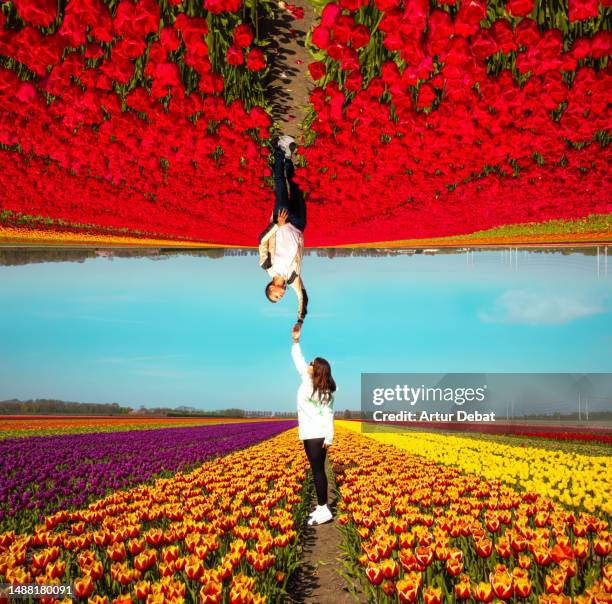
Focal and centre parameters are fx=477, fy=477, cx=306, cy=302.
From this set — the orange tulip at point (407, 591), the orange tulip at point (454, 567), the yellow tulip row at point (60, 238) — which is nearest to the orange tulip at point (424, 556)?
the orange tulip at point (454, 567)

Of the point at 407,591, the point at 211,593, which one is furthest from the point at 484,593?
the point at 211,593

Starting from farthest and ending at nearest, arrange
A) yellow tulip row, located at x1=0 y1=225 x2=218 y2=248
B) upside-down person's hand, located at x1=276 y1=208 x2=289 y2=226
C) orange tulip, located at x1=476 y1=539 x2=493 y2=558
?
yellow tulip row, located at x1=0 y1=225 x2=218 y2=248, upside-down person's hand, located at x1=276 y1=208 x2=289 y2=226, orange tulip, located at x1=476 y1=539 x2=493 y2=558

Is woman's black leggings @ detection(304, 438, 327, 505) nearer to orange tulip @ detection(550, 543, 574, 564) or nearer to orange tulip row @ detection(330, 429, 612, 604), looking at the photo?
orange tulip row @ detection(330, 429, 612, 604)

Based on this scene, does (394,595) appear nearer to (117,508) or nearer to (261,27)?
(117,508)

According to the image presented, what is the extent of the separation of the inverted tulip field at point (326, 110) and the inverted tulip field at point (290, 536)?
374 cm

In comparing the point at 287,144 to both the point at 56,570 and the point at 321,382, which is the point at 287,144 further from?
the point at 56,570

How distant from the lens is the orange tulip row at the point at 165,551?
2676 mm

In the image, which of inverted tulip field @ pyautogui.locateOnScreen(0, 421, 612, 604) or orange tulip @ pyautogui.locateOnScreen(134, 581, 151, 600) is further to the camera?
inverted tulip field @ pyautogui.locateOnScreen(0, 421, 612, 604)

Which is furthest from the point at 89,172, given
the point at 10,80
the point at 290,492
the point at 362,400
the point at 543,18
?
the point at 362,400

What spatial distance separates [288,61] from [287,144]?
3.68 feet

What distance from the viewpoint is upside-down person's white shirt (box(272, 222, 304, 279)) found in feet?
20.6

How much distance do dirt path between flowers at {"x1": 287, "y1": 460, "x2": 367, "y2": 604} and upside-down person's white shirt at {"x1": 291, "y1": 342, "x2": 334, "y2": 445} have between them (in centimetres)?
103

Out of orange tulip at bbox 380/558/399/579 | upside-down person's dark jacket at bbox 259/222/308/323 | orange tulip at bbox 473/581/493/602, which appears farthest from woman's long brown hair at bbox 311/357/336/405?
orange tulip at bbox 473/581/493/602

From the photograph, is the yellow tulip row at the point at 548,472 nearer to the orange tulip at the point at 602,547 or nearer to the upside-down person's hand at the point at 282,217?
the orange tulip at the point at 602,547
